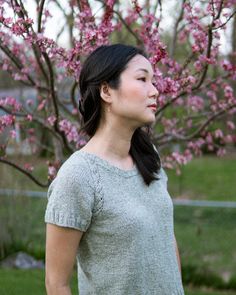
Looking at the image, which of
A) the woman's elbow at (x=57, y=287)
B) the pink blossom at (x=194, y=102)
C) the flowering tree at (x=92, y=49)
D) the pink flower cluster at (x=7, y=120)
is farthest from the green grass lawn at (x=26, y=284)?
the woman's elbow at (x=57, y=287)

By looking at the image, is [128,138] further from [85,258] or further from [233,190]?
[233,190]

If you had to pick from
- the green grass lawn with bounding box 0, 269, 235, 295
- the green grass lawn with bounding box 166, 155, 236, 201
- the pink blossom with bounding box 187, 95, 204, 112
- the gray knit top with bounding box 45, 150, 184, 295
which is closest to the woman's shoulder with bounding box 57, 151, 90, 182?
the gray knit top with bounding box 45, 150, 184, 295

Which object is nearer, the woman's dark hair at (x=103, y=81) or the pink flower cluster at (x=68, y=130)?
the woman's dark hair at (x=103, y=81)

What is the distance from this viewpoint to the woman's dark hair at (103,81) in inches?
81.1

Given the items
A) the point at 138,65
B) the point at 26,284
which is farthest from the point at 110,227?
the point at 26,284

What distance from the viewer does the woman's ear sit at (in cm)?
208

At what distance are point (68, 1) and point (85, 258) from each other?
3.23 metres

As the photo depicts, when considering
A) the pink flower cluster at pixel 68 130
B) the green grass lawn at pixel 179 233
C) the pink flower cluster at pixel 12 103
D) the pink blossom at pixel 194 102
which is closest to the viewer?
the pink flower cluster at pixel 68 130

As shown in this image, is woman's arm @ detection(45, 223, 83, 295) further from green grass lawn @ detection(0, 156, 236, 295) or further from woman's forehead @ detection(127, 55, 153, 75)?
green grass lawn @ detection(0, 156, 236, 295)

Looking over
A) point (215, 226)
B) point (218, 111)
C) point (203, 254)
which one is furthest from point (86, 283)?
point (215, 226)

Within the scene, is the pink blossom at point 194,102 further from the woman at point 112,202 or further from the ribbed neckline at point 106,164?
the ribbed neckline at point 106,164

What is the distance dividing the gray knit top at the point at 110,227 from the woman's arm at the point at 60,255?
28mm

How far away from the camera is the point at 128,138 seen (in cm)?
210

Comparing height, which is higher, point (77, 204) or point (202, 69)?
point (202, 69)
